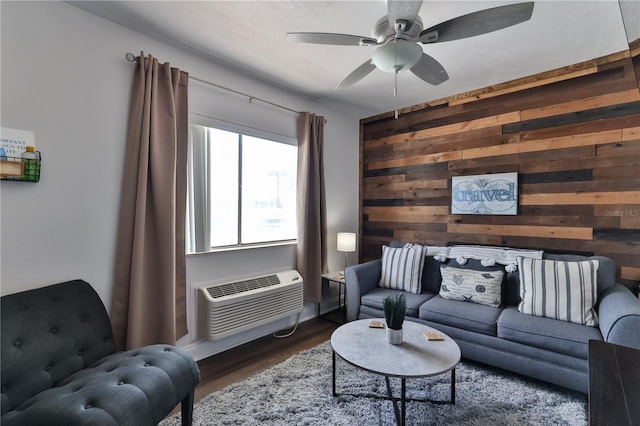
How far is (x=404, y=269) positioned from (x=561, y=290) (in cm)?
127

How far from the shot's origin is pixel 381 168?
405 centimetres

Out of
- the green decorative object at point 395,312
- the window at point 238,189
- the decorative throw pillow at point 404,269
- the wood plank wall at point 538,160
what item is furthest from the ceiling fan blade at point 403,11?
the decorative throw pillow at point 404,269

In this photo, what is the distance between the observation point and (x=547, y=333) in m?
2.03

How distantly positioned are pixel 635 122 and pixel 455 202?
155cm

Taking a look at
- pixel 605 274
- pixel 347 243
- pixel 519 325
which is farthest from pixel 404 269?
pixel 605 274

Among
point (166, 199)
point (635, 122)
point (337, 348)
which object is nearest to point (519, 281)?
point (635, 122)

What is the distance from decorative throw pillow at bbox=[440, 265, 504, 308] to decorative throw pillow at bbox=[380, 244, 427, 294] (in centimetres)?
28

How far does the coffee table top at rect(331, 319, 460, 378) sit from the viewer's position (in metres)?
1.57

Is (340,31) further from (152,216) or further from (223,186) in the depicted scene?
(152,216)

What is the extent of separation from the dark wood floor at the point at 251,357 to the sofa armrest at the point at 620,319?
216cm

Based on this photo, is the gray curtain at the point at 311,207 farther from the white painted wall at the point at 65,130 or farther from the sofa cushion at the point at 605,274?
the sofa cushion at the point at 605,274

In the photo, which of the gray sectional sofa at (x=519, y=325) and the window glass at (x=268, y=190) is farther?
the window glass at (x=268, y=190)

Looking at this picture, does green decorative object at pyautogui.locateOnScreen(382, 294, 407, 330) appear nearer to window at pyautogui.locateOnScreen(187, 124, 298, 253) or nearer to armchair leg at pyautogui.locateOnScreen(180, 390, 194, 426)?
armchair leg at pyautogui.locateOnScreen(180, 390, 194, 426)

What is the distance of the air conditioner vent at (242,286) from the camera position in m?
2.52
